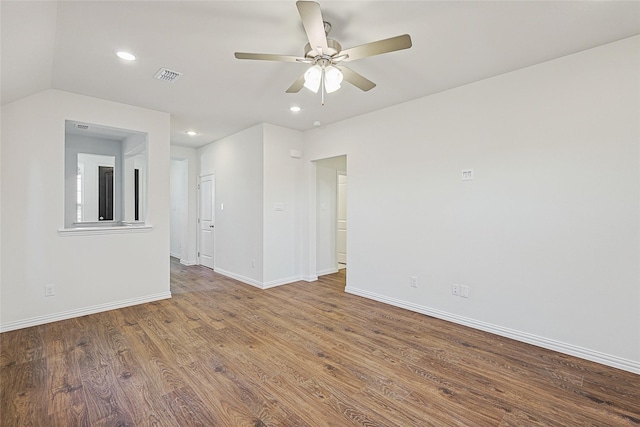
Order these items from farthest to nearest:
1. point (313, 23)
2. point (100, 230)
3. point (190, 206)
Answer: point (190, 206) < point (100, 230) < point (313, 23)

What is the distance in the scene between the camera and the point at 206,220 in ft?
21.2

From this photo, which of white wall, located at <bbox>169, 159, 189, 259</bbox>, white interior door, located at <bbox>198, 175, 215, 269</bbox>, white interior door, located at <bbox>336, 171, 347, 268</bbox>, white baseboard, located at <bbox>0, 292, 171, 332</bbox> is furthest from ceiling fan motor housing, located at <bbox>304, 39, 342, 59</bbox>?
white wall, located at <bbox>169, 159, 189, 259</bbox>

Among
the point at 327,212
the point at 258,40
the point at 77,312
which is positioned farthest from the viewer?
the point at 327,212

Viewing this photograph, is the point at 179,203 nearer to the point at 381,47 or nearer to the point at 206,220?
the point at 206,220

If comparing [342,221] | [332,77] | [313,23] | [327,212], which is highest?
[313,23]

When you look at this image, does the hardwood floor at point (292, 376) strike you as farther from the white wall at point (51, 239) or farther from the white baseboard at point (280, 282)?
the white baseboard at point (280, 282)

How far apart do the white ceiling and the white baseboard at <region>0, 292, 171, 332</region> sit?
92.2 inches

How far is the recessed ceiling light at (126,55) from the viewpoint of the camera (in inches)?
103

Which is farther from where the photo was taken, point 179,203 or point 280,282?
point 179,203

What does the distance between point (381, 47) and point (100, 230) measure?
3.81 m

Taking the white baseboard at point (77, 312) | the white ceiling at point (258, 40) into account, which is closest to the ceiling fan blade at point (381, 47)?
the white ceiling at point (258, 40)

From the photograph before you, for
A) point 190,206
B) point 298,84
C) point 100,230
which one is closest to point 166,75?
point 298,84

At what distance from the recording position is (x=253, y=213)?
498 centimetres

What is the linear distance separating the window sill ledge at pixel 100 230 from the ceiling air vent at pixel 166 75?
196 cm
